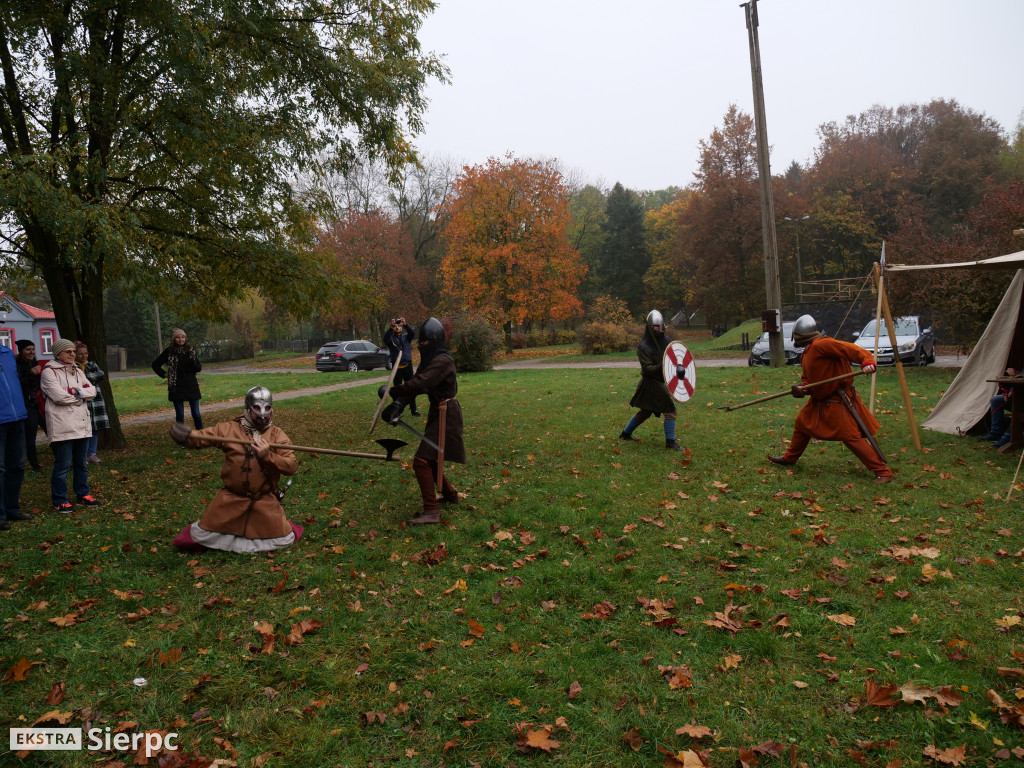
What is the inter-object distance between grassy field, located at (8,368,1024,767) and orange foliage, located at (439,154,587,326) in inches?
1158

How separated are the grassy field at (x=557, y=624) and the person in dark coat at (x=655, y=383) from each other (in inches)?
50.8

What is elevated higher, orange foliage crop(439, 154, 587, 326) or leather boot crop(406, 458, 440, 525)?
orange foliage crop(439, 154, 587, 326)

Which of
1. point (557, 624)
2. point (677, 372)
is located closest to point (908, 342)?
point (677, 372)

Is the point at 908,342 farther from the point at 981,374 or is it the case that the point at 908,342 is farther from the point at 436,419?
the point at 436,419

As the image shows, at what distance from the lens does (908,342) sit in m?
18.8

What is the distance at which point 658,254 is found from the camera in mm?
55656

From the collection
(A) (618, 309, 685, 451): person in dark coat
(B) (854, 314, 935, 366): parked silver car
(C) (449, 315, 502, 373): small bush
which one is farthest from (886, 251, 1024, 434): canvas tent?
(C) (449, 315, 502, 373): small bush

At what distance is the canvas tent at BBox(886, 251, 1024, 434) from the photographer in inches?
364

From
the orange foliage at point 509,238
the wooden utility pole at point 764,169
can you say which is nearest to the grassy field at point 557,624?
the wooden utility pole at point 764,169

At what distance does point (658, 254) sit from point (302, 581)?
5435 centimetres

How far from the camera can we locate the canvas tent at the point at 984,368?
9.24 m

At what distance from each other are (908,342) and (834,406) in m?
13.9

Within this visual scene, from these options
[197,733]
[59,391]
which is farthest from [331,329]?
[197,733]

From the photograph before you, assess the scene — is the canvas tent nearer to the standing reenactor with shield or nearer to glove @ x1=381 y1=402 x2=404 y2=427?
the standing reenactor with shield
